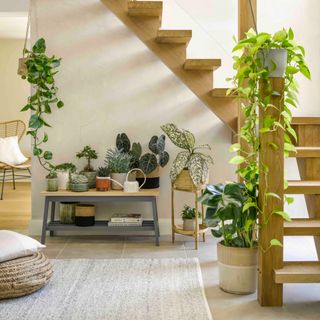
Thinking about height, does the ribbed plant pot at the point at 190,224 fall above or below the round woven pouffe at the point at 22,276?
above

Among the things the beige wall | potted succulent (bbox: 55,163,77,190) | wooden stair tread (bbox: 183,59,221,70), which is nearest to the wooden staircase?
wooden stair tread (bbox: 183,59,221,70)

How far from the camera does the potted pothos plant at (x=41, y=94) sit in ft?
14.0

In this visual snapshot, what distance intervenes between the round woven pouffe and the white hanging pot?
1.67 meters

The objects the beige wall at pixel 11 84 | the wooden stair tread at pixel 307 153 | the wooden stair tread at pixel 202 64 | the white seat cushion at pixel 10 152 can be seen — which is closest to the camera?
the wooden stair tread at pixel 307 153

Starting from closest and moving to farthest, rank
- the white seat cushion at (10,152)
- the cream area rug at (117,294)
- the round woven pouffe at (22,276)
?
the cream area rug at (117,294) → the round woven pouffe at (22,276) → the white seat cushion at (10,152)

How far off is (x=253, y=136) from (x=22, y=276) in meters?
1.49

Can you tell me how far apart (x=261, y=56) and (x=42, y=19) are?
2496mm

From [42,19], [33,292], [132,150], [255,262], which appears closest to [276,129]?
[255,262]

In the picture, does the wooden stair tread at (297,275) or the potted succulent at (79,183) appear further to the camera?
the potted succulent at (79,183)

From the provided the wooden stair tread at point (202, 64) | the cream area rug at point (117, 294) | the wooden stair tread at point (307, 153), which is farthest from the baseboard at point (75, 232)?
the wooden stair tread at point (307, 153)

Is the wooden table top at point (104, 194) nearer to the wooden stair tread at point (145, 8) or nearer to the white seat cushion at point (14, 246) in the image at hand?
the white seat cushion at point (14, 246)

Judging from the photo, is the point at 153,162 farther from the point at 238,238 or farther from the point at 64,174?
the point at 238,238

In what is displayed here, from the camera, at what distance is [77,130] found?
456cm

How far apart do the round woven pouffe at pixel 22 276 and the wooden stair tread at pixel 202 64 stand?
79.2 inches
